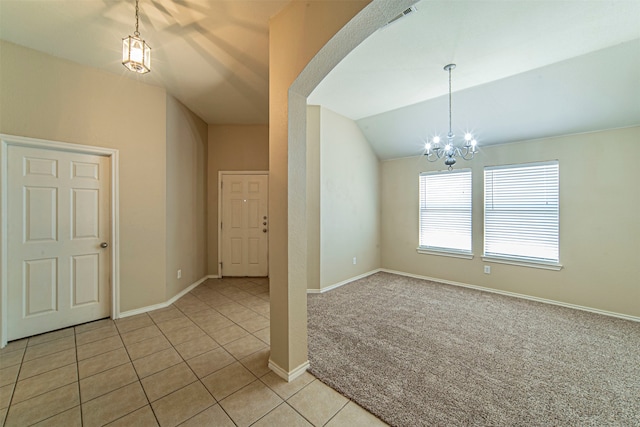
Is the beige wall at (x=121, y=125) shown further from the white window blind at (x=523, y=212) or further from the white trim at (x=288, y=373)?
the white window blind at (x=523, y=212)

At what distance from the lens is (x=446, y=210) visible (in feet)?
14.3

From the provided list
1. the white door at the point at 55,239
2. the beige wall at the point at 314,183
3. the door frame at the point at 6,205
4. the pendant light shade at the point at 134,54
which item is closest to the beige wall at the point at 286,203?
the pendant light shade at the point at 134,54

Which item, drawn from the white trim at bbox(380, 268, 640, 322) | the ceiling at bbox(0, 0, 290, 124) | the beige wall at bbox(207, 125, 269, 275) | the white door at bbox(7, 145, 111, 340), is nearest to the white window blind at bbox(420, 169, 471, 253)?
the white trim at bbox(380, 268, 640, 322)

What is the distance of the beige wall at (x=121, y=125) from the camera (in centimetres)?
228

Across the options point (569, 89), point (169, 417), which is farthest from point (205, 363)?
point (569, 89)

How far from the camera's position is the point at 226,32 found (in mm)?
2096

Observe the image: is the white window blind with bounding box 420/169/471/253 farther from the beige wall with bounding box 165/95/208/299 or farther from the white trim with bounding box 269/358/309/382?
the beige wall with bounding box 165/95/208/299

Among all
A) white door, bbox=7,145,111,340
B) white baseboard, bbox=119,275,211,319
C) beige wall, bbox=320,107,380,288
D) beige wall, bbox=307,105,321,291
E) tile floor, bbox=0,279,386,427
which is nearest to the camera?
tile floor, bbox=0,279,386,427

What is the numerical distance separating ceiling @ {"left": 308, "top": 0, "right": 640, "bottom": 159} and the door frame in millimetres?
2832

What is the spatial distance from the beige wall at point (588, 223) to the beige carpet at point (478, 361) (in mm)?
337

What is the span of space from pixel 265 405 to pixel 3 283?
2.76 meters

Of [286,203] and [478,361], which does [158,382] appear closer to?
[286,203]

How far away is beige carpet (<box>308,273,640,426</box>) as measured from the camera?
1.56 m

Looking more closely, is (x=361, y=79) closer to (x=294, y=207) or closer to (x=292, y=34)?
(x=292, y=34)
